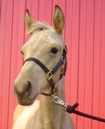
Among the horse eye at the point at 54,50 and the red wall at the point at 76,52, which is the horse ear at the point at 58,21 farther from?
the red wall at the point at 76,52

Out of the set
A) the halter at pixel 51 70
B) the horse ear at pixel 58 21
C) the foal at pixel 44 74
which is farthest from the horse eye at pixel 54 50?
the horse ear at pixel 58 21

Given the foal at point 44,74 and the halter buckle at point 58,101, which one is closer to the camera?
the foal at point 44,74

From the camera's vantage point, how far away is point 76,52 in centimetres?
500

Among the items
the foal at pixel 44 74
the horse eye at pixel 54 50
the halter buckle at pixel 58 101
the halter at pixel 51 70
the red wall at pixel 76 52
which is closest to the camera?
the foal at pixel 44 74

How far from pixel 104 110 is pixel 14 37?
6.20ft

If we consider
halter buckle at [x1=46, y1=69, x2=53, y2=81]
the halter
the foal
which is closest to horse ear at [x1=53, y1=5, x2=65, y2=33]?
the foal

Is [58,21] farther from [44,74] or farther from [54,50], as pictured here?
[44,74]

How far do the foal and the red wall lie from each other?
73.6 inches

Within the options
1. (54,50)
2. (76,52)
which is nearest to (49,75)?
(54,50)

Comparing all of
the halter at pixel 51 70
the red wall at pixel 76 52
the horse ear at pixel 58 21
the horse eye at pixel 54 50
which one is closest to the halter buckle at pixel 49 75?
the halter at pixel 51 70

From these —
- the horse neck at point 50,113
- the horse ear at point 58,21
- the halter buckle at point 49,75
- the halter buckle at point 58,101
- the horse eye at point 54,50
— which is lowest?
the horse neck at point 50,113

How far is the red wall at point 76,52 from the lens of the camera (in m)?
4.88

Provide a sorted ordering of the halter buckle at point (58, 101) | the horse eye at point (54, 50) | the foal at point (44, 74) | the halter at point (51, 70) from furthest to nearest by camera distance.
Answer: the halter buckle at point (58, 101) < the horse eye at point (54, 50) < the halter at point (51, 70) < the foal at point (44, 74)

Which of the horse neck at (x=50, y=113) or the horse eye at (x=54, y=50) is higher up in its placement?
the horse eye at (x=54, y=50)
